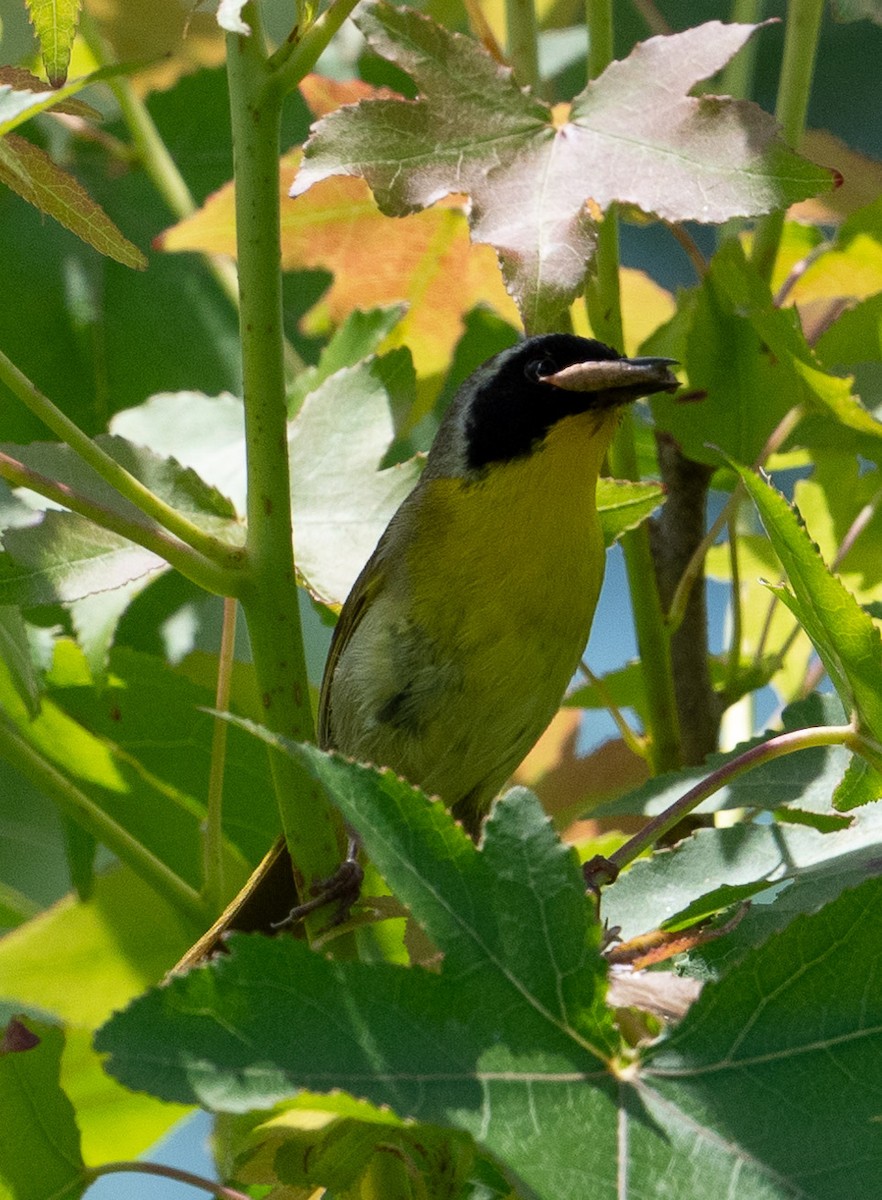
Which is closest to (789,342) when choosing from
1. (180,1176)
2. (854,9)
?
(854,9)

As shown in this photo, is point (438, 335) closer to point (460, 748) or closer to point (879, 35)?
point (460, 748)

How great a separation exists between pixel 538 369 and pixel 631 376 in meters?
0.39

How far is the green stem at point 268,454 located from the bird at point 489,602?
23.1 inches

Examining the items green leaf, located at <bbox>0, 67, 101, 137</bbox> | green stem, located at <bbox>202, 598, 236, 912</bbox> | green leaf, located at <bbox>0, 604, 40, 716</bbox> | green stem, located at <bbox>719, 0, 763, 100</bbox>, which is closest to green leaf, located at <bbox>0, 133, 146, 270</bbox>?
green leaf, located at <bbox>0, 67, 101, 137</bbox>

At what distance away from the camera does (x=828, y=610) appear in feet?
3.22

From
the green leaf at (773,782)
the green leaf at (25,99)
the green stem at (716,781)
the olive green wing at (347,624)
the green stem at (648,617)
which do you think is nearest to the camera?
the green leaf at (25,99)

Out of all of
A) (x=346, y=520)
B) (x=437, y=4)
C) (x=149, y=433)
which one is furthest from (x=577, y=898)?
(x=437, y=4)

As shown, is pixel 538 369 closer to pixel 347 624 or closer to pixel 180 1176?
pixel 347 624

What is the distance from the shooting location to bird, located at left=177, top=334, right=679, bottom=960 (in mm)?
1787

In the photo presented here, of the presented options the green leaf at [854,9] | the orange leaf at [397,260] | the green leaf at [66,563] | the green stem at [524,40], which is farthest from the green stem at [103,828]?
the green leaf at [854,9]

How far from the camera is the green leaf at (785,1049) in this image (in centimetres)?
79

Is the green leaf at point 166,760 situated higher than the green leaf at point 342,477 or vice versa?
the green leaf at point 342,477

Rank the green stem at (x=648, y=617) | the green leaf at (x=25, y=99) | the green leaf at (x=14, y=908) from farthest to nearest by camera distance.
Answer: the green leaf at (x=14, y=908) < the green stem at (x=648, y=617) < the green leaf at (x=25, y=99)

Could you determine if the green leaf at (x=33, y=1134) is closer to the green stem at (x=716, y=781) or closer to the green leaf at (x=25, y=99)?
the green stem at (x=716, y=781)
